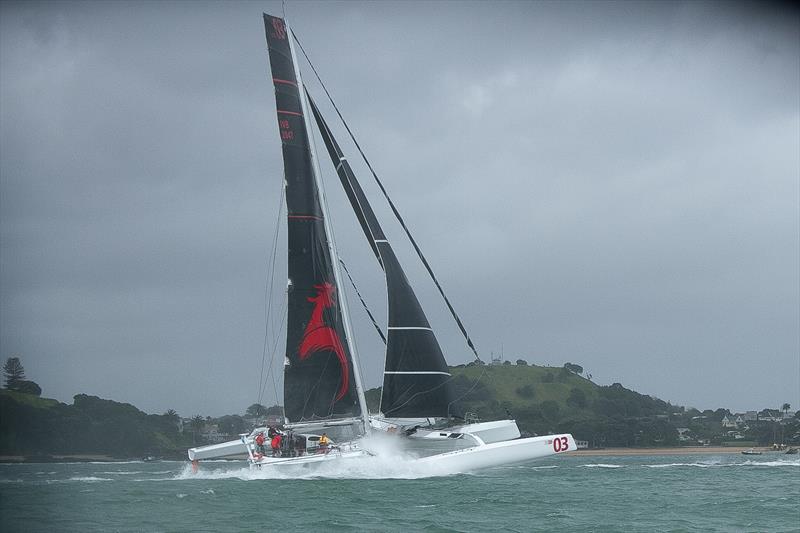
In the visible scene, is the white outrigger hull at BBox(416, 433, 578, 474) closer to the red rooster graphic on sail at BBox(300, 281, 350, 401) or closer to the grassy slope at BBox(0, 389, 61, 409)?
the red rooster graphic on sail at BBox(300, 281, 350, 401)

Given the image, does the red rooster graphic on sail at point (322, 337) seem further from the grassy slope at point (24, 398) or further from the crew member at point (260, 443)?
the grassy slope at point (24, 398)

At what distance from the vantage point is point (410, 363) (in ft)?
105

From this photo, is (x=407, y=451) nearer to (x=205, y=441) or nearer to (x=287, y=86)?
(x=287, y=86)

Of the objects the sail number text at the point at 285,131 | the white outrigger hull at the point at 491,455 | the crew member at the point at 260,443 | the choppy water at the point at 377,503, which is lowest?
the choppy water at the point at 377,503

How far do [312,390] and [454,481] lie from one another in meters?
5.84

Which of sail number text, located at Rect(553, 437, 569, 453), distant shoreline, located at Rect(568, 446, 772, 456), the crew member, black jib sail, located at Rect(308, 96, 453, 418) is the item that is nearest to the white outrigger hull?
sail number text, located at Rect(553, 437, 569, 453)

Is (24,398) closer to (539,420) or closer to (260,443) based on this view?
(260,443)

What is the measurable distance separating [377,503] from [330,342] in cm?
1050

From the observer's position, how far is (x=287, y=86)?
34.2m

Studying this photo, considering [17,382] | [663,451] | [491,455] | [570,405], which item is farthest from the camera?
[570,405]

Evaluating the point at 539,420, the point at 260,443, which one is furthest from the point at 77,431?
the point at 539,420

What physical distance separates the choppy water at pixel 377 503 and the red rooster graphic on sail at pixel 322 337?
3.86 meters

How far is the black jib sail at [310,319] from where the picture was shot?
109 ft

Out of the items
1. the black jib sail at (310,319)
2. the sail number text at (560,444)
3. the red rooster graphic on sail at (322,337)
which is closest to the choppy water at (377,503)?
the sail number text at (560,444)
